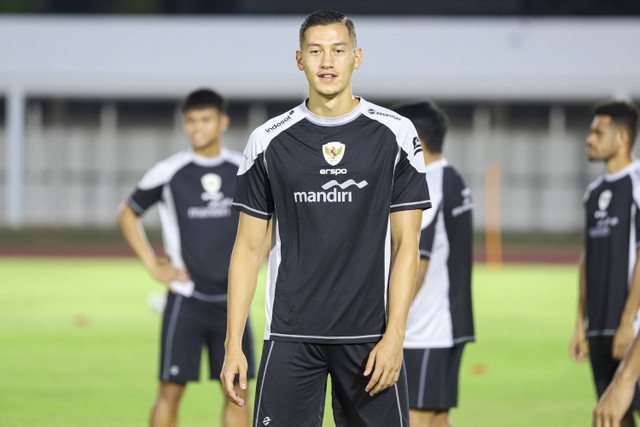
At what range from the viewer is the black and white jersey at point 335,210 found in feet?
14.0

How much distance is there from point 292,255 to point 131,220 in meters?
3.49

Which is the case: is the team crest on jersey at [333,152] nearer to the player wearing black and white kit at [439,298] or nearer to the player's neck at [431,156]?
the player wearing black and white kit at [439,298]

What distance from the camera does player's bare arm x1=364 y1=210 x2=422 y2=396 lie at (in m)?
4.13

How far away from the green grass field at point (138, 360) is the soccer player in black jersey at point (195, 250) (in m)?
1.43

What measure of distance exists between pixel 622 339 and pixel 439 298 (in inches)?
40.2

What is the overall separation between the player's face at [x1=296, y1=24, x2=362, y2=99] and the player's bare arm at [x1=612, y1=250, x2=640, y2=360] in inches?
94.8

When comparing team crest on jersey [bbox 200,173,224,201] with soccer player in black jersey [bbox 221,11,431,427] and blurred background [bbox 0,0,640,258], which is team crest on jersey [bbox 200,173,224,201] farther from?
blurred background [bbox 0,0,640,258]

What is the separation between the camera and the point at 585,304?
641 cm

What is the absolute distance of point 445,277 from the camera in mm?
5980

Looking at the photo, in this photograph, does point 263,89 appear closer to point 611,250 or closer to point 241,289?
point 611,250

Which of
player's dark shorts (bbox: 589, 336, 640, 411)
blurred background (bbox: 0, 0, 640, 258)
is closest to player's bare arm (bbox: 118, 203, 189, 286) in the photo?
player's dark shorts (bbox: 589, 336, 640, 411)

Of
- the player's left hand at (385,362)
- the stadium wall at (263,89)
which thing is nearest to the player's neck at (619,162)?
the player's left hand at (385,362)

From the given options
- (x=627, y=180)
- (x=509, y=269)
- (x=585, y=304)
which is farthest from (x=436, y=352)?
(x=509, y=269)

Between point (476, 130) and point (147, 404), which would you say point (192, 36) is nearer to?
point (476, 130)
